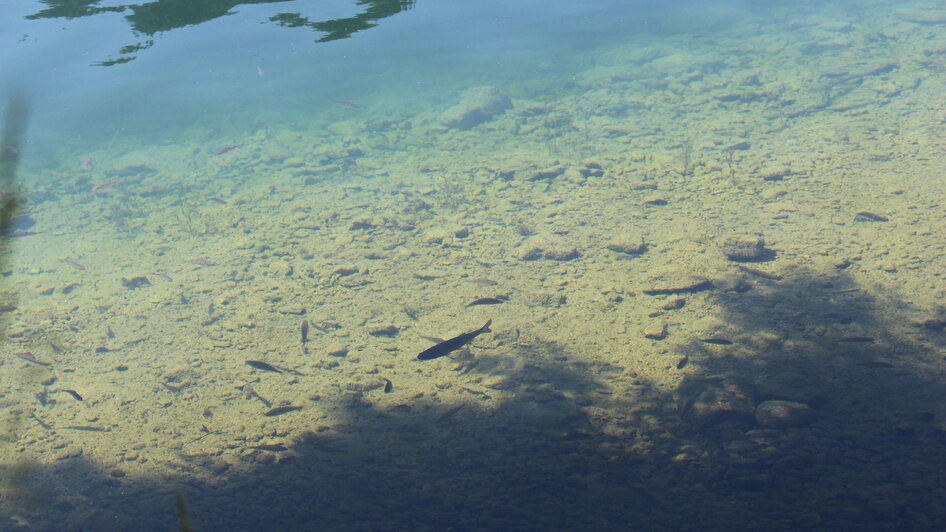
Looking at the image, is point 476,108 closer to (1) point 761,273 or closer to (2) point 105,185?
(2) point 105,185

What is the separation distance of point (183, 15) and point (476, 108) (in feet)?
21.9

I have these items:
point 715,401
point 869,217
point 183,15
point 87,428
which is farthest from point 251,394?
point 183,15

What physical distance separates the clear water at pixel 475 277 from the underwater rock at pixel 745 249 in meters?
0.03

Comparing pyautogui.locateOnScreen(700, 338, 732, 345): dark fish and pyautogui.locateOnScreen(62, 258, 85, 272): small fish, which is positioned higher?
pyautogui.locateOnScreen(62, 258, 85, 272): small fish

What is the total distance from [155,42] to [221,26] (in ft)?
3.85

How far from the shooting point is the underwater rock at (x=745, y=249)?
535 centimetres

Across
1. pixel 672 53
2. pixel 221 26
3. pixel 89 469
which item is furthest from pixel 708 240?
pixel 221 26

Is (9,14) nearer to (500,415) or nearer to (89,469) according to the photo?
(89,469)

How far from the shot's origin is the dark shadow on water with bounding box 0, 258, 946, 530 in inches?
119

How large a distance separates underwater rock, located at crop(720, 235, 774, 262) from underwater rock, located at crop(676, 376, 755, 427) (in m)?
1.78

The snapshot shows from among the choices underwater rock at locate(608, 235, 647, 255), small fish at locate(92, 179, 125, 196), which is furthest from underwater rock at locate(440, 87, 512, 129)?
small fish at locate(92, 179, 125, 196)

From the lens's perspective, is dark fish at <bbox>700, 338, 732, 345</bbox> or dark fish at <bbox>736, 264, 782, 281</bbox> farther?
dark fish at <bbox>736, 264, 782, 281</bbox>

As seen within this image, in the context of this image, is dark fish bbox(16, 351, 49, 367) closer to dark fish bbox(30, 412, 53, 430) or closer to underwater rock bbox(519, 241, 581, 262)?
dark fish bbox(30, 412, 53, 430)

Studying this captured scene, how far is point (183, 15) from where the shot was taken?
12.2 metres
